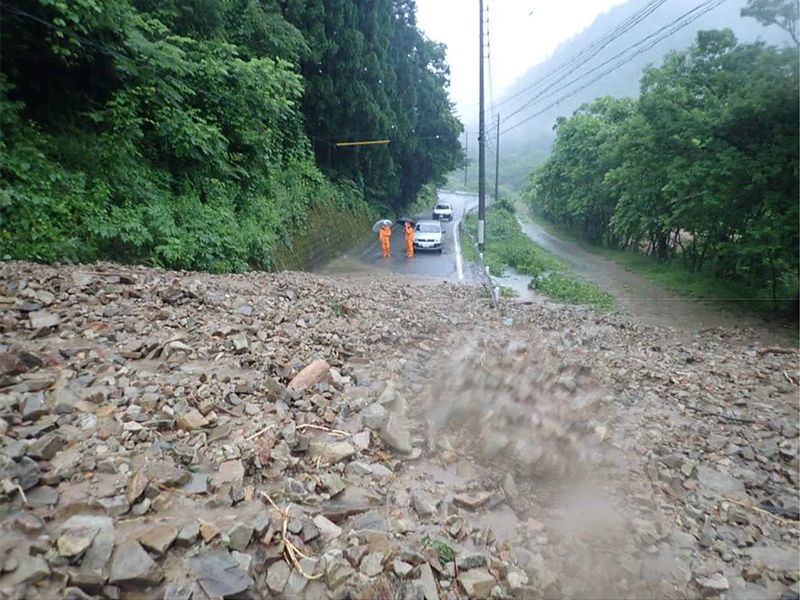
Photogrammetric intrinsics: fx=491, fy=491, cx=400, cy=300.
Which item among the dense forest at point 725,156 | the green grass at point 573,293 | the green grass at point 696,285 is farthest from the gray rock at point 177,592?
the green grass at point 696,285

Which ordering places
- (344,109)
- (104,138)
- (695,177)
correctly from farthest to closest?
(344,109) < (695,177) < (104,138)

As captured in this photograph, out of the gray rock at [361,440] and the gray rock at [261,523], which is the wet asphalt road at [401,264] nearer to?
the gray rock at [361,440]

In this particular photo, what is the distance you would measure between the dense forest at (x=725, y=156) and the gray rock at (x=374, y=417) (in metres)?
9.86

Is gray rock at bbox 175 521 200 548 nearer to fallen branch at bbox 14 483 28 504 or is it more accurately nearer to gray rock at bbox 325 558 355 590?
gray rock at bbox 325 558 355 590

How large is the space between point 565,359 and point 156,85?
9.19 meters

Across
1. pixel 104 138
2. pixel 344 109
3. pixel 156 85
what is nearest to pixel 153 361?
pixel 104 138

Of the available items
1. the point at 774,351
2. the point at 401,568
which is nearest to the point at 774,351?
the point at 774,351

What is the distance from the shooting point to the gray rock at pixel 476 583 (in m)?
2.59

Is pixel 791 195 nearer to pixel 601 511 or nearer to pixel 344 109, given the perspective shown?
pixel 601 511

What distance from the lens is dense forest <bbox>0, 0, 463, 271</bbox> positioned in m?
7.45

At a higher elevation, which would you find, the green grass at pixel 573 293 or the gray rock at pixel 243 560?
Result: the gray rock at pixel 243 560

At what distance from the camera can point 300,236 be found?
1602 centimetres

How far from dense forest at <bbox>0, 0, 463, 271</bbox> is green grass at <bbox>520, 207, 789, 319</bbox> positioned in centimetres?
1226

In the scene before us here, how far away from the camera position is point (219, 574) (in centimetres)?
238
